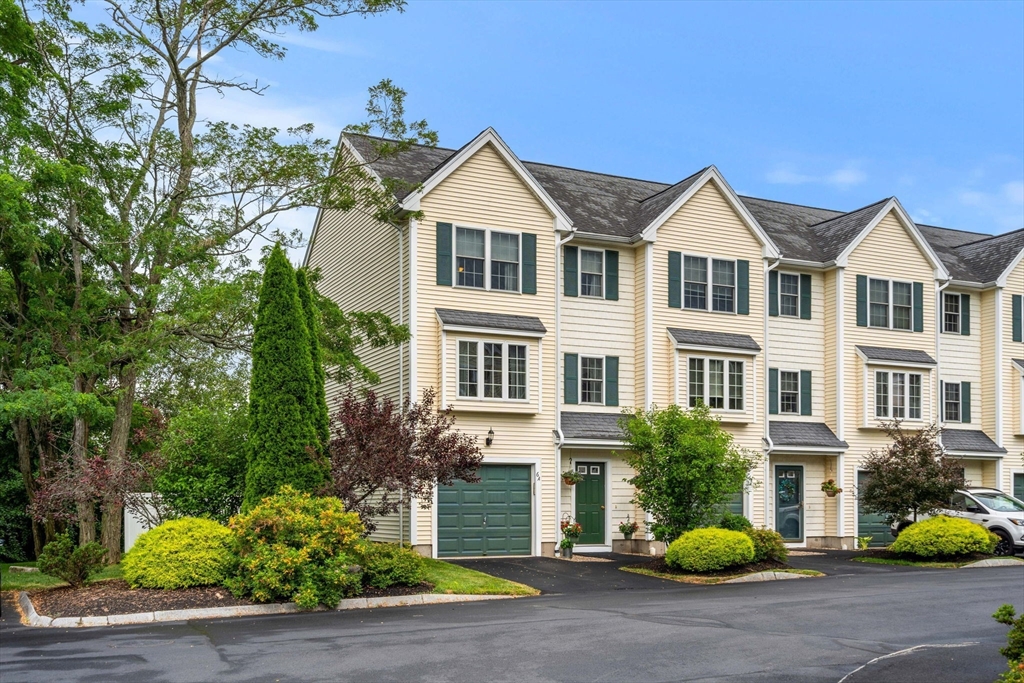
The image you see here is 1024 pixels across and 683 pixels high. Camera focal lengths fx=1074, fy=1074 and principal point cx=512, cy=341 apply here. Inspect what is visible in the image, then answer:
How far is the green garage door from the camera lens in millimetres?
26672

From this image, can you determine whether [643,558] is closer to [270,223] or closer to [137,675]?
[270,223]

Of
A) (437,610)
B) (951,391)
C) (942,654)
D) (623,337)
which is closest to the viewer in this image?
(942,654)

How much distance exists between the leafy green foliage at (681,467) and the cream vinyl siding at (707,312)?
4.67 meters

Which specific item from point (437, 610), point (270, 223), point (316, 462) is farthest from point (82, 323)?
point (437, 610)

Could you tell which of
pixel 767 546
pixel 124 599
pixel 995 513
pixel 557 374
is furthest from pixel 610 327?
pixel 124 599

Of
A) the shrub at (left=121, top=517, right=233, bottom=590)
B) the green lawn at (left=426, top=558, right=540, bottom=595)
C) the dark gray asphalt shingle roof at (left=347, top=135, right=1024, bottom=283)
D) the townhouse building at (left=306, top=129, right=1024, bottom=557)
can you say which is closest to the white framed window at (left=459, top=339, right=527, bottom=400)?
the townhouse building at (left=306, top=129, right=1024, bottom=557)

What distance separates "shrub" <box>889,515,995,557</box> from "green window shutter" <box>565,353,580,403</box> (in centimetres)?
935

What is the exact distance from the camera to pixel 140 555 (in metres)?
18.7

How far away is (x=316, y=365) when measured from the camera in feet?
70.6

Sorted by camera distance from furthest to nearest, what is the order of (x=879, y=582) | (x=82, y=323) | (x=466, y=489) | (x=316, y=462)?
(x=466, y=489), (x=82, y=323), (x=879, y=582), (x=316, y=462)

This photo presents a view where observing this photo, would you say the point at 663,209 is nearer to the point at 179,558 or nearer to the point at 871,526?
the point at 871,526

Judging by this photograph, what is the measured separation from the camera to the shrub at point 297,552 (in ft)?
57.2

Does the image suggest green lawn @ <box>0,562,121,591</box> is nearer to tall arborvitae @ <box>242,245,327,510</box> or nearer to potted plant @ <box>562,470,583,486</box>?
tall arborvitae @ <box>242,245,327,510</box>

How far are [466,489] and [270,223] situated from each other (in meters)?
8.16
